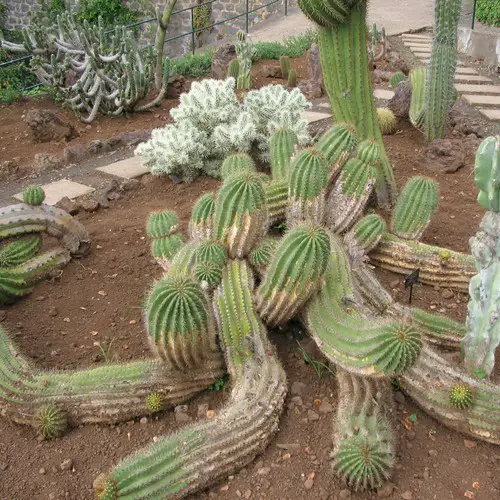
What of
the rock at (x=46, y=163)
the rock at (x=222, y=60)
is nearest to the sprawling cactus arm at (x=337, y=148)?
the rock at (x=46, y=163)

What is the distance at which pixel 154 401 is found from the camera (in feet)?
8.60

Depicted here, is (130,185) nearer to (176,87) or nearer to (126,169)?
(126,169)

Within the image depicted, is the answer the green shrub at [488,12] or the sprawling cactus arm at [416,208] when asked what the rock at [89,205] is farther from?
the green shrub at [488,12]

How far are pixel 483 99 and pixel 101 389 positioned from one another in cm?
617

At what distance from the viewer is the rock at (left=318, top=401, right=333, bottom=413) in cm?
265

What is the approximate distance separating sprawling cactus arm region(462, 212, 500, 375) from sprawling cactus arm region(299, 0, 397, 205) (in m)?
1.69

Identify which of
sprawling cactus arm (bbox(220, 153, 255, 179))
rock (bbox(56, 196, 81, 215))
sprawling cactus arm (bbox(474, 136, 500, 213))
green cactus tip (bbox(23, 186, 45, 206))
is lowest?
rock (bbox(56, 196, 81, 215))

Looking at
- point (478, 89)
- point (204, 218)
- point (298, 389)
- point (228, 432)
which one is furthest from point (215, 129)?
point (478, 89)

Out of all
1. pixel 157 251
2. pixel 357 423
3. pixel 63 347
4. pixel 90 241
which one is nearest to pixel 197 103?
pixel 90 241

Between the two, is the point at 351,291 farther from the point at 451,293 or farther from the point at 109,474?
the point at 109,474

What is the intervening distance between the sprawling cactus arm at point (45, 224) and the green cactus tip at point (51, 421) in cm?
136

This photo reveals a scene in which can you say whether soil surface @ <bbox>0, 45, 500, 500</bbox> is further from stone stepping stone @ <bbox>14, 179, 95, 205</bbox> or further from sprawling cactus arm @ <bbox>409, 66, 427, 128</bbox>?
sprawling cactus arm @ <bbox>409, 66, 427, 128</bbox>

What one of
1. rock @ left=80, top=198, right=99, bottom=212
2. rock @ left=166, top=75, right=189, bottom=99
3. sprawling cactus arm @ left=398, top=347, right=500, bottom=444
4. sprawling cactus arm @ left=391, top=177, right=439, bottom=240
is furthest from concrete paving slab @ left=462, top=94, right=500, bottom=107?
sprawling cactus arm @ left=398, top=347, right=500, bottom=444

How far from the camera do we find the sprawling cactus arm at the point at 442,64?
5320mm
